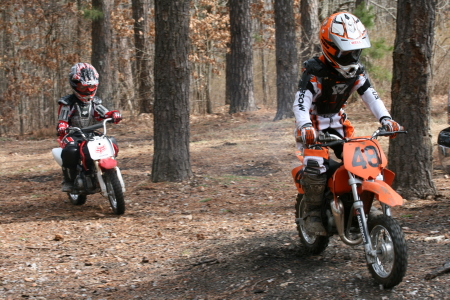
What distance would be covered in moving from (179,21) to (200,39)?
13.0 m

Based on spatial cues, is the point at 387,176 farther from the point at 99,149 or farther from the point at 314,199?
the point at 99,149

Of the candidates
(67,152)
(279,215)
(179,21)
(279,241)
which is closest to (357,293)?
(279,241)

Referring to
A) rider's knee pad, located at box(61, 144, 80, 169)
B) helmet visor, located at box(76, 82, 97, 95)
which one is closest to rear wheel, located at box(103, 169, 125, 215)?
rider's knee pad, located at box(61, 144, 80, 169)

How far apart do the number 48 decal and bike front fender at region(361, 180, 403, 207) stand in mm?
140

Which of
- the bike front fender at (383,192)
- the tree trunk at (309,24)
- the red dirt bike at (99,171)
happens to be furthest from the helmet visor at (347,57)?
the tree trunk at (309,24)

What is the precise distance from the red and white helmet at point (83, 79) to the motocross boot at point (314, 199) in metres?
4.39

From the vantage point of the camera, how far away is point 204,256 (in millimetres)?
5285

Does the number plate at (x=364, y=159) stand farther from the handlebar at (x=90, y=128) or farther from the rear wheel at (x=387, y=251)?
the handlebar at (x=90, y=128)

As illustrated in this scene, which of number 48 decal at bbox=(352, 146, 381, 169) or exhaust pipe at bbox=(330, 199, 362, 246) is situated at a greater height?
number 48 decal at bbox=(352, 146, 381, 169)

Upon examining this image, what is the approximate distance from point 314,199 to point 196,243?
1823 mm

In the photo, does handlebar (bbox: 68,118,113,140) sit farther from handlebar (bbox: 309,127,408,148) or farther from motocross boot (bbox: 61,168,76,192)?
handlebar (bbox: 309,127,408,148)

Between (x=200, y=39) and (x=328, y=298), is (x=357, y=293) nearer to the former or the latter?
(x=328, y=298)

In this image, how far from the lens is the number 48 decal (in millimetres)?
4004

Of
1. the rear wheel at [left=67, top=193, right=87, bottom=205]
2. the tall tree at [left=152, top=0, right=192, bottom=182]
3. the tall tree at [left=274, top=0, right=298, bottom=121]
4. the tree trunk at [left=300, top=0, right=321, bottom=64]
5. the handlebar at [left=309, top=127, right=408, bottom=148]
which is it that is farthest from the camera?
the tree trunk at [left=300, top=0, right=321, bottom=64]
